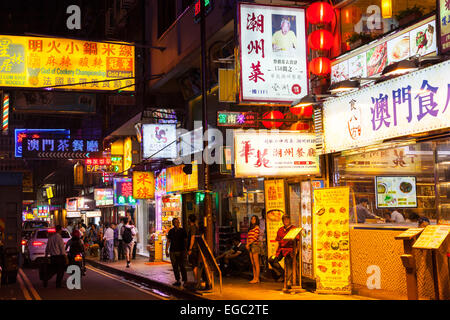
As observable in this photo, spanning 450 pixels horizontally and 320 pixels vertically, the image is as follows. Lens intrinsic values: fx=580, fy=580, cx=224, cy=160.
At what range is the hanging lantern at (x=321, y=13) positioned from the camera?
1401cm

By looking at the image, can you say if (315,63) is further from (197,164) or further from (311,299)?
(197,164)

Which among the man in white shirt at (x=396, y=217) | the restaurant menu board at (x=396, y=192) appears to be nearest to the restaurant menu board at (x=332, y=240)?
the restaurant menu board at (x=396, y=192)

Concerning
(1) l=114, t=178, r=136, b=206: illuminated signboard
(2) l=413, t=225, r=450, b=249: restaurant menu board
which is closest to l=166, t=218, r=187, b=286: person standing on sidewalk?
(2) l=413, t=225, r=450, b=249: restaurant menu board

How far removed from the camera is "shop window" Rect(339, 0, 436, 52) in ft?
38.4

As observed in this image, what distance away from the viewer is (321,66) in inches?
559

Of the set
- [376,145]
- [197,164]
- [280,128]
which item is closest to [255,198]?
[197,164]

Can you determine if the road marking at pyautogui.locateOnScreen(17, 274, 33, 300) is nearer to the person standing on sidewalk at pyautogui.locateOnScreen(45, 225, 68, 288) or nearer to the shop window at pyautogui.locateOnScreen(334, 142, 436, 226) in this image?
the person standing on sidewalk at pyautogui.locateOnScreen(45, 225, 68, 288)

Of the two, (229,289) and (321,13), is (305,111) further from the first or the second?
(229,289)

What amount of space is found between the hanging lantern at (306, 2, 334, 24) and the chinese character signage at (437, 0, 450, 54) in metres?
4.14

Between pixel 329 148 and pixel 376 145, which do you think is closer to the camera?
pixel 376 145

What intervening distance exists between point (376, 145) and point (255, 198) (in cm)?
906

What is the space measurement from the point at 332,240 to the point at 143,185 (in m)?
15.1

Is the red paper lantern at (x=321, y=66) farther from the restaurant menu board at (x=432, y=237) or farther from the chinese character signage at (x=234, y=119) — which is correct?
the restaurant menu board at (x=432, y=237)

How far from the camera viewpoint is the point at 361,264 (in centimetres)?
1323
